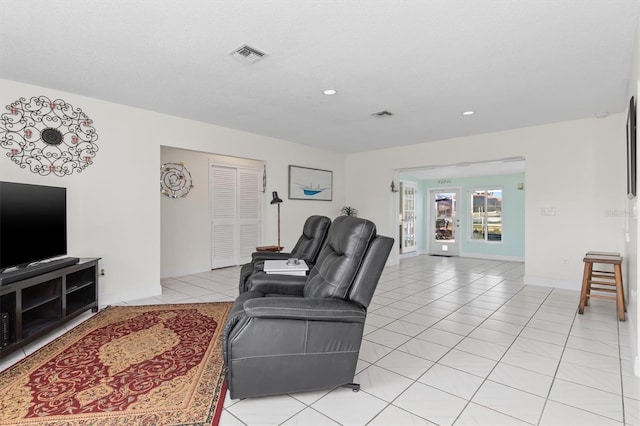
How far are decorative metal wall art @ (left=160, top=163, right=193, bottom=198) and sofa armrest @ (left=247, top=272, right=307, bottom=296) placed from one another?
3590mm

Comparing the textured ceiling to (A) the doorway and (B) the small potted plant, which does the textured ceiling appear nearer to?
(B) the small potted plant

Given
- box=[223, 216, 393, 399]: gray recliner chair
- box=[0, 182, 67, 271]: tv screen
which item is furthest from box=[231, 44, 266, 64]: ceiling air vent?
box=[0, 182, 67, 271]: tv screen

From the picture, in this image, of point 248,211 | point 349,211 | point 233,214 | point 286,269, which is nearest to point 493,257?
point 349,211

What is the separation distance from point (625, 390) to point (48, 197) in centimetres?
482

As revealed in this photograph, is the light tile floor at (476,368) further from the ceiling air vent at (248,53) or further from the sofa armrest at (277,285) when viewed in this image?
the ceiling air vent at (248,53)

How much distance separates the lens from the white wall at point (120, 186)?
3.72 m

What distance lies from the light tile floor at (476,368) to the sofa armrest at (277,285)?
28.6 inches

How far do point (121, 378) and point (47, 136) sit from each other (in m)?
2.83

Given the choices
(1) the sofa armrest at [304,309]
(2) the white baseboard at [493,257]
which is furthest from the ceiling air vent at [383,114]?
(2) the white baseboard at [493,257]

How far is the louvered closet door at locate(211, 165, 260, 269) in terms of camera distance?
20.5 ft

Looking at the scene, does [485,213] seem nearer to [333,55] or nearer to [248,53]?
[333,55]

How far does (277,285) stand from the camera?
8.92 ft

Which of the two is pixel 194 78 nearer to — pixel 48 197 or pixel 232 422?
pixel 48 197

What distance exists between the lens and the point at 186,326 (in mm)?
3184
